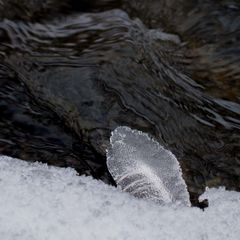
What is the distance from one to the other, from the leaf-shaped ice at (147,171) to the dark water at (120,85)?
12 centimetres

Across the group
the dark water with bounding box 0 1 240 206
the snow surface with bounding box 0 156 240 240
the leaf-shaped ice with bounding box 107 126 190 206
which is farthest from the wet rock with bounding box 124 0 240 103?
the snow surface with bounding box 0 156 240 240

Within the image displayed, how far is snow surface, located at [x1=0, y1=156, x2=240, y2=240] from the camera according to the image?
2.43m

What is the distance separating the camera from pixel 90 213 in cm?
252

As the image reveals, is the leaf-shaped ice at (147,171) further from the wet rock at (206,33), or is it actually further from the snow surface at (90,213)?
the wet rock at (206,33)

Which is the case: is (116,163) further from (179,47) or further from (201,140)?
(179,47)

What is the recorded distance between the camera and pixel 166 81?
3334 millimetres

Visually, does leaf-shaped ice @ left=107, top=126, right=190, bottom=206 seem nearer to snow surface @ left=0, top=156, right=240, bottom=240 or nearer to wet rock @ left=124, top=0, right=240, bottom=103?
snow surface @ left=0, top=156, right=240, bottom=240

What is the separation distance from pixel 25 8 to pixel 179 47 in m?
1.14

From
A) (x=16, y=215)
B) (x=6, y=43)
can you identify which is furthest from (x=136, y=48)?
(x=16, y=215)

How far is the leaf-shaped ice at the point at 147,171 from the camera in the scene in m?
2.64

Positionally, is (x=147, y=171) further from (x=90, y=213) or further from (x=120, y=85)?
(x=120, y=85)

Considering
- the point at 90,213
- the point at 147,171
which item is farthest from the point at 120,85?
the point at 90,213

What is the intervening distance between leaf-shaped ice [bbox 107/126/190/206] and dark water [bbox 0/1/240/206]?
0.40ft

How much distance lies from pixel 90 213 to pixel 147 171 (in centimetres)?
35
